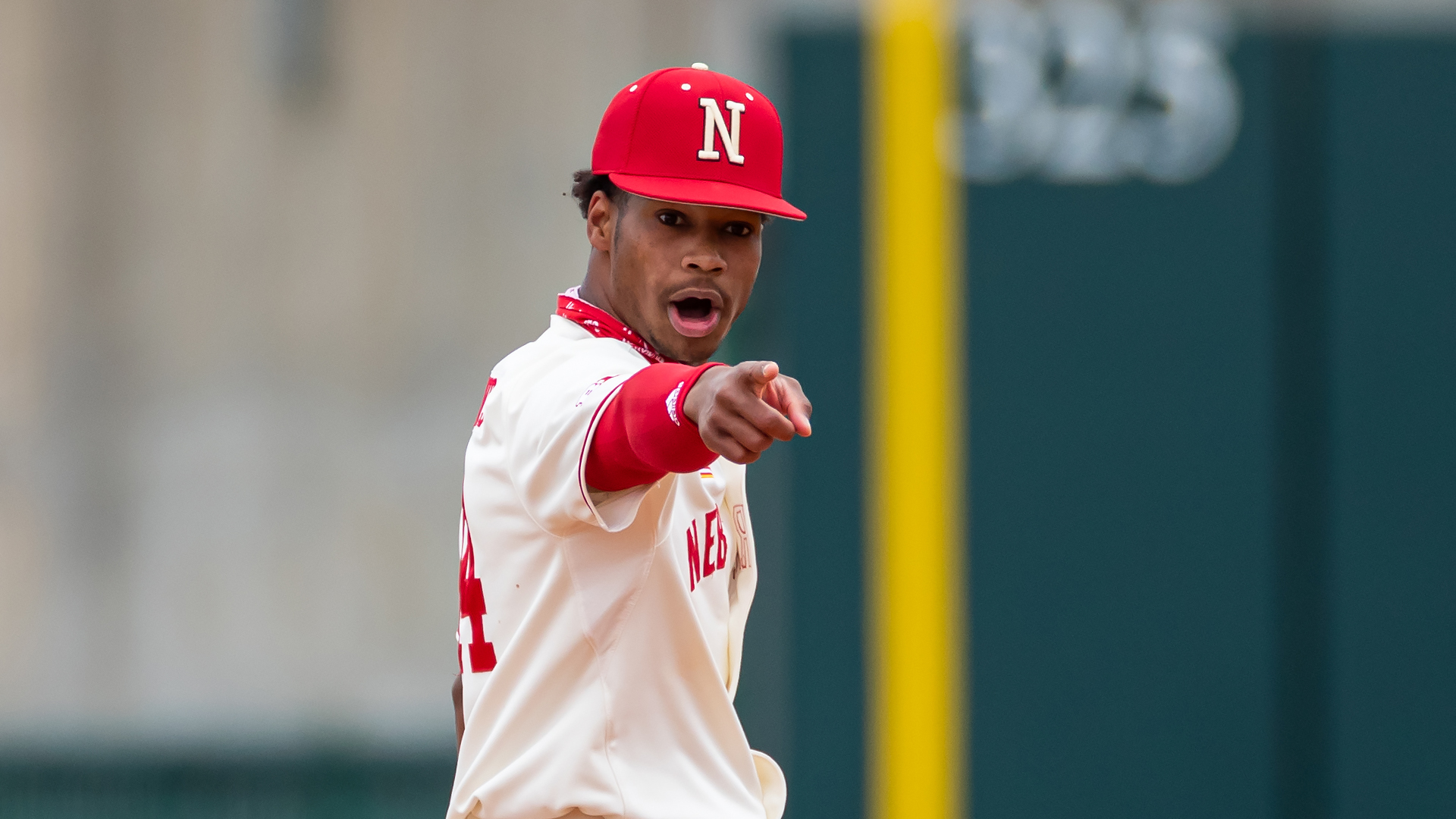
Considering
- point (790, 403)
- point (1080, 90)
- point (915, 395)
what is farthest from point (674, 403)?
point (1080, 90)

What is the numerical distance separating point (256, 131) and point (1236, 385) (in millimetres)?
Result: 3983

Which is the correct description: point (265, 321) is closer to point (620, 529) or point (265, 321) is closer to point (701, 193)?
point (701, 193)

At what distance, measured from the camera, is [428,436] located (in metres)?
6.73

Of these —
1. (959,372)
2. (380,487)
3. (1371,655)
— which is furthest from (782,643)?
(1371,655)

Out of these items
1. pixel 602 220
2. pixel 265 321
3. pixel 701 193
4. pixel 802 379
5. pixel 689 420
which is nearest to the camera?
pixel 689 420

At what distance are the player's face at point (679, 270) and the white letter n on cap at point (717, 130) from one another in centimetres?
7

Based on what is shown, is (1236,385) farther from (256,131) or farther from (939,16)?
(256,131)

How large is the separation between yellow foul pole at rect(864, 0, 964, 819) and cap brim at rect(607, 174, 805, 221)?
4.28 meters

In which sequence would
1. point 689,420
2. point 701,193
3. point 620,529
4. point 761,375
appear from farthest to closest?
1. point 701,193
2. point 620,529
3. point 689,420
4. point 761,375

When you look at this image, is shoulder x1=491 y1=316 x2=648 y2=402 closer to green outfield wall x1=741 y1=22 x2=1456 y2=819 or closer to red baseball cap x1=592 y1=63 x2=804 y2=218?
red baseball cap x1=592 y1=63 x2=804 y2=218

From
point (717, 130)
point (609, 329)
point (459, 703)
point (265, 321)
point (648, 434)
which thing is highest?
point (717, 130)

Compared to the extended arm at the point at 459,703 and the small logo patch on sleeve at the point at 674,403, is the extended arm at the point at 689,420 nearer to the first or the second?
the small logo patch on sleeve at the point at 674,403

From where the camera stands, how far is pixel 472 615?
2.28 m

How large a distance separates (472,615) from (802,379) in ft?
13.9
